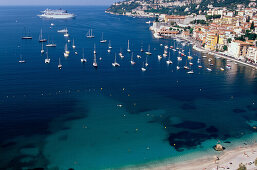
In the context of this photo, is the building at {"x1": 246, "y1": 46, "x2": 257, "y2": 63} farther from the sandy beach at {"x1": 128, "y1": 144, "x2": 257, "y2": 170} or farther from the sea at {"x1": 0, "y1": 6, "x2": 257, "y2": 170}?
the sandy beach at {"x1": 128, "y1": 144, "x2": 257, "y2": 170}

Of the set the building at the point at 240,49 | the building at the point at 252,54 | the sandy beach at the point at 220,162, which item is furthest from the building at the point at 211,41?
the sandy beach at the point at 220,162

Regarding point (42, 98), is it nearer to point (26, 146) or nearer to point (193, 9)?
point (26, 146)

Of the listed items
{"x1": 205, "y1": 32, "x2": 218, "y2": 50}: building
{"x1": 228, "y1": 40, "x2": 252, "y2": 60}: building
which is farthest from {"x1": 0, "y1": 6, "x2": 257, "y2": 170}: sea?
{"x1": 205, "y1": 32, "x2": 218, "y2": 50}: building

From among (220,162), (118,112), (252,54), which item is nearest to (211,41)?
(252,54)

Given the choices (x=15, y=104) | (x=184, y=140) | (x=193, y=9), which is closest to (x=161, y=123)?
(x=184, y=140)

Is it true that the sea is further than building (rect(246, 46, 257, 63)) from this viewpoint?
No

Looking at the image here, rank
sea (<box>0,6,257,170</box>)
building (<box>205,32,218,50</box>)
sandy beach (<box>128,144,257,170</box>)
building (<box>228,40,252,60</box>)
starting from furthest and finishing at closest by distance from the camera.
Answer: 1. building (<box>205,32,218,50</box>)
2. building (<box>228,40,252,60</box>)
3. sea (<box>0,6,257,170</box>)
4. sandy beach (<box>128,144,257,170</box>)

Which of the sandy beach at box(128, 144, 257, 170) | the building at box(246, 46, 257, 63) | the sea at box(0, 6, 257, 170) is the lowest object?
the sandy beach at box(128, 144, 257, 170)
